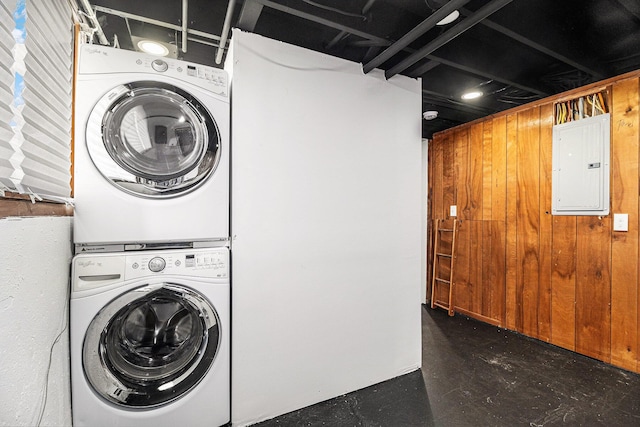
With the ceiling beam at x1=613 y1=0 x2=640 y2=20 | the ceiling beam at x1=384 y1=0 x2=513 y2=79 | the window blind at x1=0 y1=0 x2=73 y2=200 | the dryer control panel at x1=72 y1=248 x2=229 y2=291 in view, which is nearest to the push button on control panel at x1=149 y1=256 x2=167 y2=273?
the dryer control panel at x1=72 y1=248 x2=229 y2=291

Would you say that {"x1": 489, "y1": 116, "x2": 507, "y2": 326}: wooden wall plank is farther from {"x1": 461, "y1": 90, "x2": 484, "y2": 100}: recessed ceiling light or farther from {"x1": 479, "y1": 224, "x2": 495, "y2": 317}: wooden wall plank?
{"x1": 461, "y1": 90, "x2": 484, "y2": 100}: recessed ceiling light

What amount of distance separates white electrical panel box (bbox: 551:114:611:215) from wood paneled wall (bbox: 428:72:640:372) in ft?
0.18

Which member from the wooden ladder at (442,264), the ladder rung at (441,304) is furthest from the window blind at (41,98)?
the ladder rung at (441,304)

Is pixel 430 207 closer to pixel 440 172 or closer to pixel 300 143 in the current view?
pixel 440 172

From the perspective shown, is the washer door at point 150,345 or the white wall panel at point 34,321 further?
the washer door at point 150,345

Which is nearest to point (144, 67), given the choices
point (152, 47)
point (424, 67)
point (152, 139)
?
point (152, 139)

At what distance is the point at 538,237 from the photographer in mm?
2721

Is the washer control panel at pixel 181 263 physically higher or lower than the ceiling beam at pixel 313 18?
lower

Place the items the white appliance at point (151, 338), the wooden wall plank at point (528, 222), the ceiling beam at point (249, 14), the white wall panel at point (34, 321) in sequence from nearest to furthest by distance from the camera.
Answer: the white wall panel at point (34, 321) < the white appliance at point (151, 338) < the ceiling beam at point (249, 14) < the wooden wall plank at point (528, 222)

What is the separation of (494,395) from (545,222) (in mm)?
1702

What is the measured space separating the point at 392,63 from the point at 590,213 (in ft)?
6.88

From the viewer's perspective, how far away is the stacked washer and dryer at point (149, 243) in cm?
128

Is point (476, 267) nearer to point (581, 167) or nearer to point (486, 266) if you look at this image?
point (486, 266)

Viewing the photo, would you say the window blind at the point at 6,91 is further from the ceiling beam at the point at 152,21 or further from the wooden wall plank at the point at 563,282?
the wooden wall plank at the point at 563,282
